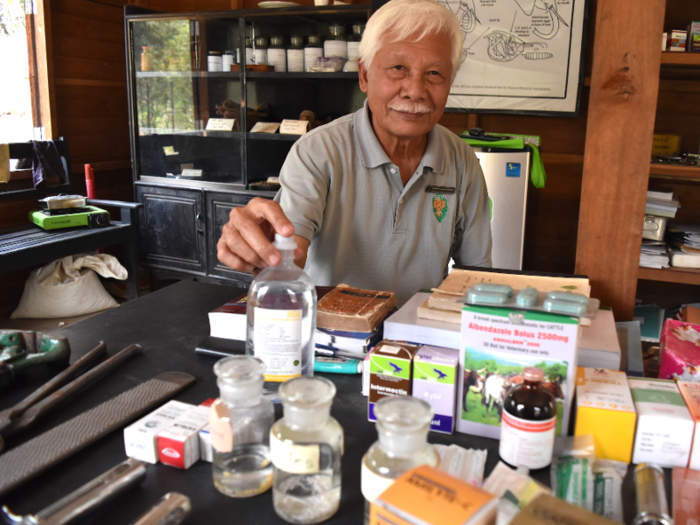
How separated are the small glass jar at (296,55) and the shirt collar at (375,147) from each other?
185 cm

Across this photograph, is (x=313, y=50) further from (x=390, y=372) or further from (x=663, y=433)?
(x=663, y=433)

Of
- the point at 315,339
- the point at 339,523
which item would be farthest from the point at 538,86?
the point at 339,523

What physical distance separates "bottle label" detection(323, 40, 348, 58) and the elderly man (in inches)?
65.9

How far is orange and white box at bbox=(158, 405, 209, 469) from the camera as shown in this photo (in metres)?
0.73

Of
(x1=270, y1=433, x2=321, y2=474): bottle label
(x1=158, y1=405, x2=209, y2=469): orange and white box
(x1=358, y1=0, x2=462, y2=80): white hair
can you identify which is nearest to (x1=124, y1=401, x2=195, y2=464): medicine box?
(x1=158, y1=405, x2=209, y2=469): orange and white box

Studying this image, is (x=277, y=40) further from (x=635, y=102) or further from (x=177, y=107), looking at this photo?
(x=635, y=102)

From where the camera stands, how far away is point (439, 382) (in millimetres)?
810

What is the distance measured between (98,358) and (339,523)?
2.03ft

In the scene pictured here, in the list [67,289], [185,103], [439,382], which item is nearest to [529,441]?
[439,382]

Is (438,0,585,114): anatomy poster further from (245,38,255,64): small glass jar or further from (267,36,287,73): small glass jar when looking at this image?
(245,38,255,64): small glass jar

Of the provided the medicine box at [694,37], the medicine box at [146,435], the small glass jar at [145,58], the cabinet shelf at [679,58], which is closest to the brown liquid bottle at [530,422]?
the medicine box at [146,435]

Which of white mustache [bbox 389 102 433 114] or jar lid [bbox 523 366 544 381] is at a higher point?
white mustache [bbox 389 102 433 114]

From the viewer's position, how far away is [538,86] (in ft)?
10.1

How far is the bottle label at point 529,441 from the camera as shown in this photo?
71 centimetres
